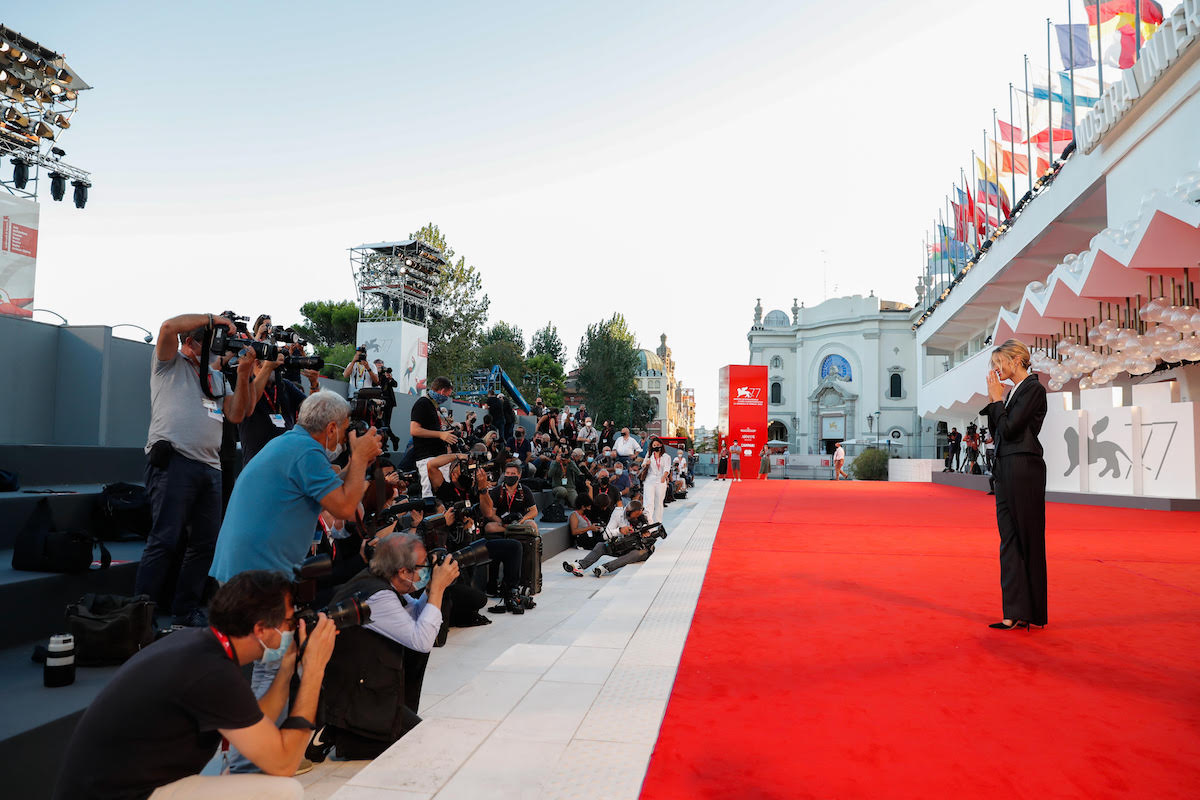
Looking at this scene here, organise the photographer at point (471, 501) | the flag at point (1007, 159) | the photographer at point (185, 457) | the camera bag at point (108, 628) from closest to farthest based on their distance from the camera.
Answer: the camera bag at point (108, 628)
the photographer at point (185, 457)
the photographer at point (471, 501)
the flag at point (1007, 159)

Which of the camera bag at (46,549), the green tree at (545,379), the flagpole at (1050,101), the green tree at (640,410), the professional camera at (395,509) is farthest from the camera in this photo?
the green tree at (545,379)

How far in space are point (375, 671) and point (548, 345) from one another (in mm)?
66324

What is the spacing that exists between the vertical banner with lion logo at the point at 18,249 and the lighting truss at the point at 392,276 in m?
15.0

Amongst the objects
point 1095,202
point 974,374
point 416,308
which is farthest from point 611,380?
point 1095,202

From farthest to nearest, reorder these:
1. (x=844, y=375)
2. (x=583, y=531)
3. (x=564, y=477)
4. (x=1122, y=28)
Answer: (x=844, y=375) < (x=1122, y=28) < (x=564, y=477) < (x=583, y=531)

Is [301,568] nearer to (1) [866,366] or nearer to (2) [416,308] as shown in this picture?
(2) [416,308]

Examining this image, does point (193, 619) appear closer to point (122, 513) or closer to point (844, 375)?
point (122, 513)

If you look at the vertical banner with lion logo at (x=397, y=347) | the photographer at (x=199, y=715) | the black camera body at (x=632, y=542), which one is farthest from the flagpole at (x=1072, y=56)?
Result: the vertical banner with lion logo at (x=397, y=347)

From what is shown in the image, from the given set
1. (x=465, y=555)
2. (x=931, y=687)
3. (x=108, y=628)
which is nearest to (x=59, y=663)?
(x=108, y=628)

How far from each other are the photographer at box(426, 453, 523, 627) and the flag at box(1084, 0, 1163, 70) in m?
16.1

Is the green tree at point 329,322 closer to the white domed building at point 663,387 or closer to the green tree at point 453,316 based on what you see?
the green tree at point 453,316

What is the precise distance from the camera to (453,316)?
39.6 metres

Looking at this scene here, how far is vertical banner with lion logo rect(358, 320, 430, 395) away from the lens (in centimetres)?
2995

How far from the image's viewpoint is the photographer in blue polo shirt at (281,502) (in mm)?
2906
